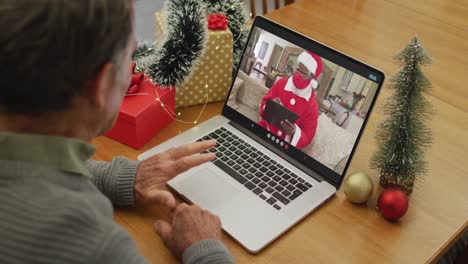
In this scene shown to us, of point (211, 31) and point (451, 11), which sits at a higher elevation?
point (451, 11)

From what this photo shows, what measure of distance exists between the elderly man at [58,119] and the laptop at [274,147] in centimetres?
32

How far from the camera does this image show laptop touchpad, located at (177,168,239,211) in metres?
1.01

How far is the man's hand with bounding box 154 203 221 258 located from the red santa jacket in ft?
0.91

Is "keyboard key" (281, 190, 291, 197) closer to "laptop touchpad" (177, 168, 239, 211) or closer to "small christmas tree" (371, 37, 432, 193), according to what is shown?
"laptop touchpad" (177, 168, 239, 211)

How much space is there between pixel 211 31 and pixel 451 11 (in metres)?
1.01

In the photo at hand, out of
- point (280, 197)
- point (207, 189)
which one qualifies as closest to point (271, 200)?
point (280, 197)

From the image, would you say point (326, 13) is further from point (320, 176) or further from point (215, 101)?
point (320, 176)

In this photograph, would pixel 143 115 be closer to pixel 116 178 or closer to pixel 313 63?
pixel 116 178

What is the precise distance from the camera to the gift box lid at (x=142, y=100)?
1.12 meters

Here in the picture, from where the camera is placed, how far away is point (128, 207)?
102 centimetres

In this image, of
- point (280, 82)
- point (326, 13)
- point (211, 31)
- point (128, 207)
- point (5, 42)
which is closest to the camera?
point (5, 42)

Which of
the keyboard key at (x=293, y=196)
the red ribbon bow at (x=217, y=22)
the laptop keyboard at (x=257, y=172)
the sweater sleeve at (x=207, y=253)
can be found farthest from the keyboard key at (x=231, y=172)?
the red ribbon bow at (x=217, y=22)

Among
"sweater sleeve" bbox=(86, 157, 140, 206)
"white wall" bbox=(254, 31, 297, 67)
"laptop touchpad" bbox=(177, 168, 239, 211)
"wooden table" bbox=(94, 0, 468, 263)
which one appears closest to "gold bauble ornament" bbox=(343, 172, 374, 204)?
"wooden table" bbox=(94, 0, 468, 263)

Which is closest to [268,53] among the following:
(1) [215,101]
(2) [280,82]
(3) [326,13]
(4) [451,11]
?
(2) [280,82]
